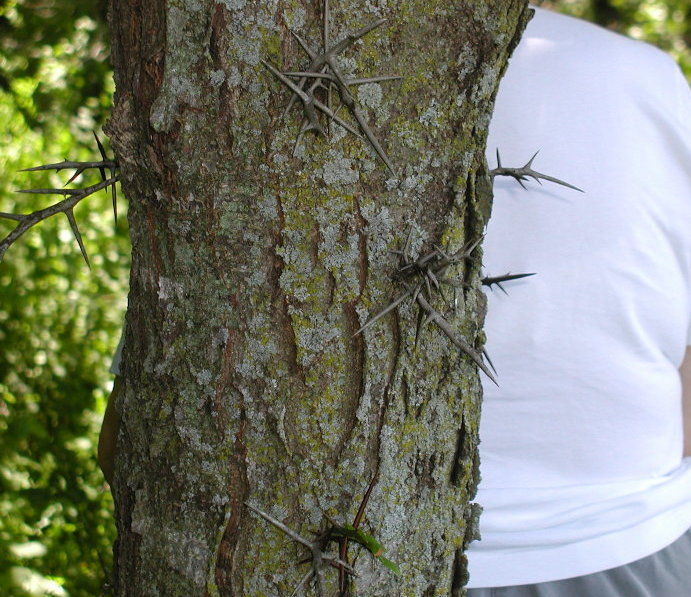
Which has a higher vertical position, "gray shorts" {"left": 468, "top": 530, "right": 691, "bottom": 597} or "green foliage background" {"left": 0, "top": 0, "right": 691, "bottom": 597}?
"green foliage background" {"left": 0, "top": 0, "right": 691, "bottom": 597}

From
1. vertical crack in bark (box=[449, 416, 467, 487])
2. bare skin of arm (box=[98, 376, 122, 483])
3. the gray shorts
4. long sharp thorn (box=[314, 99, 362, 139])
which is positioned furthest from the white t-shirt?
bare skin of arm (box=[98, 376, 122, 483])

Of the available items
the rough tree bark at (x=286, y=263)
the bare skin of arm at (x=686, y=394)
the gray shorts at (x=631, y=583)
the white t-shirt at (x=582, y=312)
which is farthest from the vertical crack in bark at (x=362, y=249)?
the bare skin of arm at (x=686, y=394)

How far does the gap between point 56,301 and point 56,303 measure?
0.03 meters

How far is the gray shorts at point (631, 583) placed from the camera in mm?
1469

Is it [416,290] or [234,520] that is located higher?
[416,290]

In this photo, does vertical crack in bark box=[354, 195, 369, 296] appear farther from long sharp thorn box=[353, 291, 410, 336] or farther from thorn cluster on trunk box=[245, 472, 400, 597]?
thorn cluster on trunk box=[245, 472, 400, 597]

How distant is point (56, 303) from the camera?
3.13 metres

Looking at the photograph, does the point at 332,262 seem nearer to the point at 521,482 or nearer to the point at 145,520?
the point at 145,520

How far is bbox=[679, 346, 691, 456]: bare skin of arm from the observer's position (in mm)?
1710

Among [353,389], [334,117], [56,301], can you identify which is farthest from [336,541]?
[56,301]

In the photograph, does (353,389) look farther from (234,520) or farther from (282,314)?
(234,520)

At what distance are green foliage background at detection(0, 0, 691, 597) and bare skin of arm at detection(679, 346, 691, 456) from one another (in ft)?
6.18

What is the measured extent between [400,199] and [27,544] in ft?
6.12

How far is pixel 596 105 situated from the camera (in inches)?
60.9
